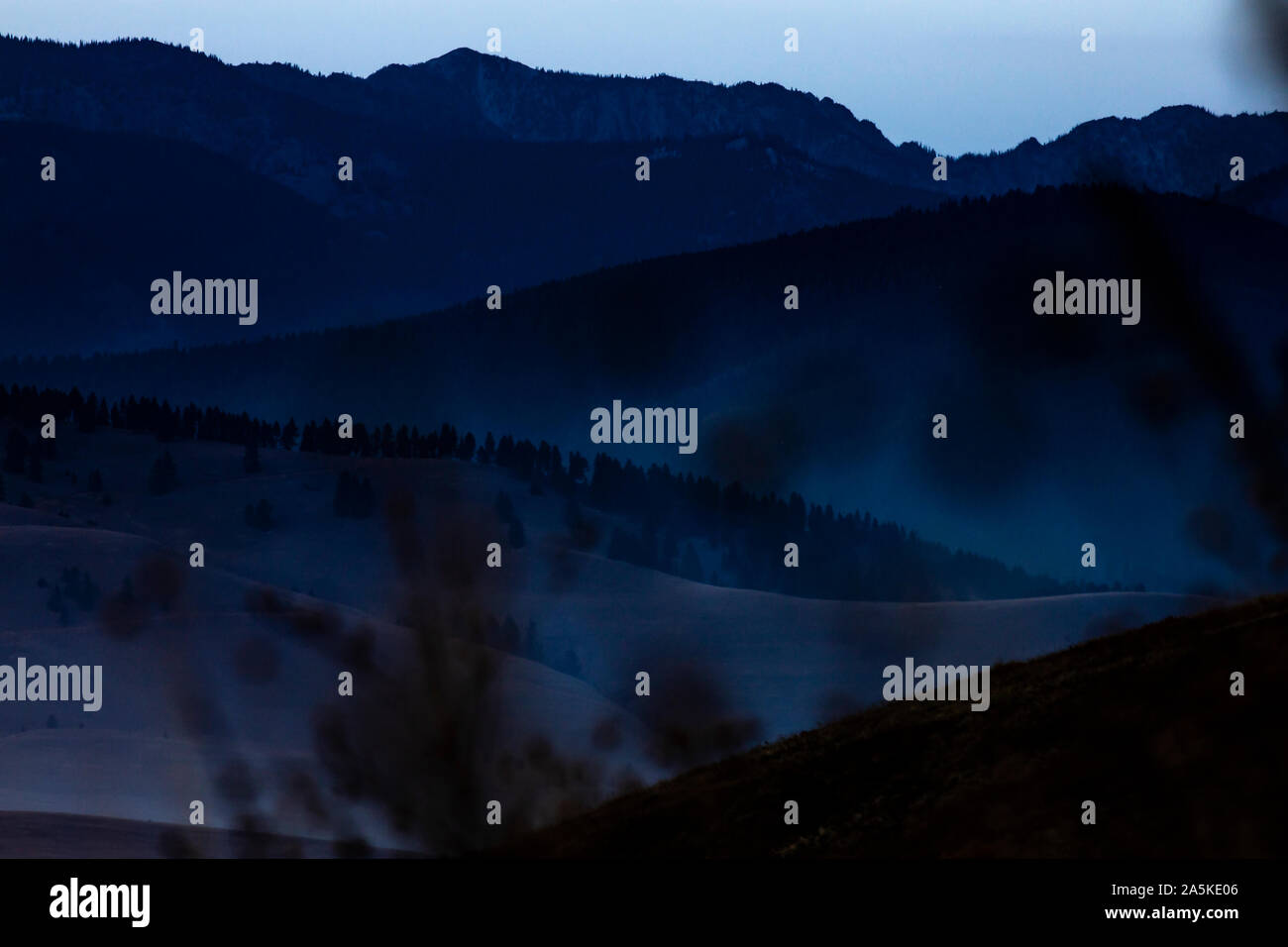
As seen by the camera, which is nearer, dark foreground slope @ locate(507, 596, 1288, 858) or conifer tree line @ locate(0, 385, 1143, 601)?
dark foreground slope @ locate(507, 596, 1288, 858)

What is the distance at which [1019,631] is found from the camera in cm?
10362

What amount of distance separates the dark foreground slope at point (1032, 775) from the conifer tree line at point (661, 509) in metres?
107

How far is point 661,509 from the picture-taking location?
508ft

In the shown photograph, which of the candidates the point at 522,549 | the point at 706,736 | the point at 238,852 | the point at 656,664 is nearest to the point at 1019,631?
the point at 656,664

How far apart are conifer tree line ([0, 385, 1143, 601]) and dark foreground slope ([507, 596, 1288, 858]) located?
10696 centimetres

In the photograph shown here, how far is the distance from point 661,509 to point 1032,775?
465 feet

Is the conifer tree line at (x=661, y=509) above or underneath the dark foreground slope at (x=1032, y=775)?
above

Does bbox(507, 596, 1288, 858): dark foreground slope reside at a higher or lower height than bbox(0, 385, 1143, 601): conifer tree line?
lower

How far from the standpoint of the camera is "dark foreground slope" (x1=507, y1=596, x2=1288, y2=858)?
1056 centimetres

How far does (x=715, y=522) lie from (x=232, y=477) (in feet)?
158

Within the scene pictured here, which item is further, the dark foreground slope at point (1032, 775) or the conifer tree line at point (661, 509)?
the conifer tree line at point (661, 509)

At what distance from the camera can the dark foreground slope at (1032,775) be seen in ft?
34.7

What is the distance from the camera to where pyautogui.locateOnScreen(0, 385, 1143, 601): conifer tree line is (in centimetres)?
13712
